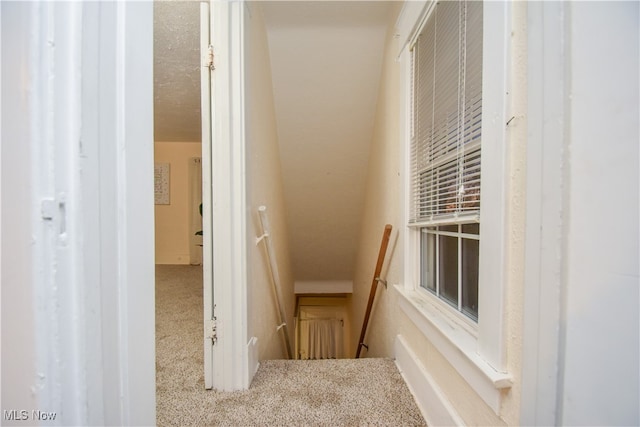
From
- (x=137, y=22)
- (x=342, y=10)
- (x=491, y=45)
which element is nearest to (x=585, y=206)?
(x=491, y=45)

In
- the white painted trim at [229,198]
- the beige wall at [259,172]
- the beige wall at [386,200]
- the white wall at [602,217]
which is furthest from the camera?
the beige wall at [386,200]

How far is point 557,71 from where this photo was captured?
0.57 meters

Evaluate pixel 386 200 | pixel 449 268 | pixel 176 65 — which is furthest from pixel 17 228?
pixel 176 65

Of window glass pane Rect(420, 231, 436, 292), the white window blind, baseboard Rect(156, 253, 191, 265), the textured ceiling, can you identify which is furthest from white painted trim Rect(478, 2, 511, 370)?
baseboard Rect(156, 253, 191, 265)

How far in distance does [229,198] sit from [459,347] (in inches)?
44.5

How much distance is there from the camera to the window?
0.99 meters

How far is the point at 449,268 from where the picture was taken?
1.25 m

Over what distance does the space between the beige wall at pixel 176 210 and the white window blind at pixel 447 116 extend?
A: 14.2 feet

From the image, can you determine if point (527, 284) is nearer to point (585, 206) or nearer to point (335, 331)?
point (585, 206)

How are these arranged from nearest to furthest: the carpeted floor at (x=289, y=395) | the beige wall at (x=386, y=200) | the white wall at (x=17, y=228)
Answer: the white wall at (x=17, y=228)
the carpeted floor at (x=289, y=395)
the beige wall at (x=386, y=200)

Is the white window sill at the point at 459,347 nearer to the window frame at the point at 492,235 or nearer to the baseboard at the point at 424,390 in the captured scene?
the window frame at the point at 492,235

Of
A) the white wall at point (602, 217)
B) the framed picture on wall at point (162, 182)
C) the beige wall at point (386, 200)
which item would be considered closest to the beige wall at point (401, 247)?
the beige wall at point (386, 200)

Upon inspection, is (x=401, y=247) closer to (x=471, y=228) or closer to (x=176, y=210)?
(x=471, y=228)

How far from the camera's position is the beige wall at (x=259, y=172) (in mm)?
1508
